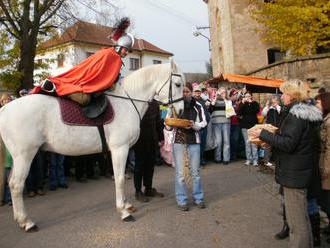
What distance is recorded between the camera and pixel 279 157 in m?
4.29

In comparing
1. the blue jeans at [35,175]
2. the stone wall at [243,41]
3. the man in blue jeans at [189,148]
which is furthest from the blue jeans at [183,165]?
the stone wall at [243,41]

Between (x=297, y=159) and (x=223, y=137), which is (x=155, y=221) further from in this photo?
(x=223, y=137)

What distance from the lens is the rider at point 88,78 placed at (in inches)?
229

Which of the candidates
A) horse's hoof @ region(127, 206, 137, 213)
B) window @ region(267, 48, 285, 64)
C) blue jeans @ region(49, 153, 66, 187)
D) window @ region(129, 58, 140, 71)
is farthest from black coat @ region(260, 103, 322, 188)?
window @ region(129, 58, 140, 71)

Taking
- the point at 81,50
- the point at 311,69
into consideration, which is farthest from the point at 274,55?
the point at 81,50

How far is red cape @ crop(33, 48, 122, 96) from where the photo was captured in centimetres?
582

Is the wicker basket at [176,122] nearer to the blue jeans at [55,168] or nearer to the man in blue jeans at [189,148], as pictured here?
the man in blue jeans at [189,148]

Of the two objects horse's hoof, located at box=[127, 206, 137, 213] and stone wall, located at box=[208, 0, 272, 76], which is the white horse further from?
stone wall, located at box=[208, 0, 272, 76]

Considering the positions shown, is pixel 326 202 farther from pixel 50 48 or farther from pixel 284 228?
pixel 50 48

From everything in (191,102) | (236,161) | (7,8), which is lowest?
(236,161)

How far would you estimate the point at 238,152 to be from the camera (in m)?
12.3

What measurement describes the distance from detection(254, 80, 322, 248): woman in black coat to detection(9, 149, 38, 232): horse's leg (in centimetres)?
353

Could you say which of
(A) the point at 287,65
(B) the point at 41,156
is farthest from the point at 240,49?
(B) the point at 41,156

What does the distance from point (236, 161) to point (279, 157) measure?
7602mm
